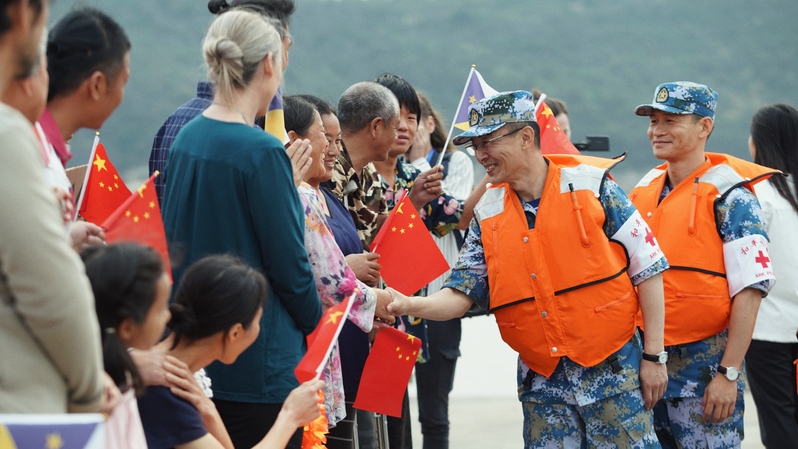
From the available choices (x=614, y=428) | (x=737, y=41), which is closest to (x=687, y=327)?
(x=614, y=428)

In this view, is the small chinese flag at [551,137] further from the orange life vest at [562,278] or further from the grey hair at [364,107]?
the orange life vest at [562,278]

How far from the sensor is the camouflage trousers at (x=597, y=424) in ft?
11.6

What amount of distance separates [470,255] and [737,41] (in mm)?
20657

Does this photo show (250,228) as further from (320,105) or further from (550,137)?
(550,137)

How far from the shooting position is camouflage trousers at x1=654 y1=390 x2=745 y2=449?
154 inches

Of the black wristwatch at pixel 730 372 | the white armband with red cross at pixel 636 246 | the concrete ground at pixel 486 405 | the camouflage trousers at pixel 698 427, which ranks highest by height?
the white armband with red cross at pixel 636 246

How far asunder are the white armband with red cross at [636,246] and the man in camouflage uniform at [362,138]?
3.87ft

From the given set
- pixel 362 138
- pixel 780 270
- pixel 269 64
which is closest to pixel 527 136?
pixel 362 138

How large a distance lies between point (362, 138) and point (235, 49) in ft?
4.69

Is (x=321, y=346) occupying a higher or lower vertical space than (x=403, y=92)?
lower

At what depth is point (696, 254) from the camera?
396 centimetres

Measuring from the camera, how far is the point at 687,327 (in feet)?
13.0

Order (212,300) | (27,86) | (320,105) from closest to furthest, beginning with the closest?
1. (27,86)
2. (212,300)
3. (320,105)

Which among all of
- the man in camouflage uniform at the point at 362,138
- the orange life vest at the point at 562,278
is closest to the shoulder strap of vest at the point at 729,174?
the orange life vest at the point at 562,278
